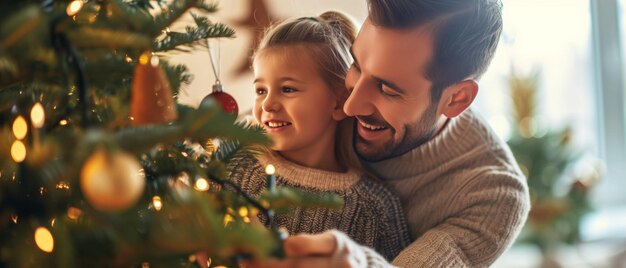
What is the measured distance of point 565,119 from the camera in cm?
282

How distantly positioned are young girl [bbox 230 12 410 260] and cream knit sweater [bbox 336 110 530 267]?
44 mm

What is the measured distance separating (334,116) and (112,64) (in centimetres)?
62

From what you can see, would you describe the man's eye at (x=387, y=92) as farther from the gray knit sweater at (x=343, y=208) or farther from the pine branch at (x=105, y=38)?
the pine branch at (x=105, y=38)

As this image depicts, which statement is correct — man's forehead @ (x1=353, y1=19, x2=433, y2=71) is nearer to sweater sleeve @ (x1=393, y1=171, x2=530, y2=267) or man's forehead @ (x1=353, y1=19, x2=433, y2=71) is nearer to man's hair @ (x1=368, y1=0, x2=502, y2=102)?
man's hair @ (x1=368, y1=0, x2=502, y2=102)

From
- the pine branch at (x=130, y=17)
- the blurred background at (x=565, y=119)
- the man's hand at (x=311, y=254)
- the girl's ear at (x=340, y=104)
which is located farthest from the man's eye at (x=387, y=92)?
the blurred background at (x=565, y=119)

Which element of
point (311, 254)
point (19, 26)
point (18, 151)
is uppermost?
point (19, 26)

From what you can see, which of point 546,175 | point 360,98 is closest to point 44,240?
point 360,98

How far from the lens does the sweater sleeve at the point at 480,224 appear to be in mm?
1029

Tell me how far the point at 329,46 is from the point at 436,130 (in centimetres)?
23

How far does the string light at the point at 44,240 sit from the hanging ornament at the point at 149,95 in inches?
4.0

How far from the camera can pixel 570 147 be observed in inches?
104

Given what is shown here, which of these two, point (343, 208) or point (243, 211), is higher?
point (243, 211)

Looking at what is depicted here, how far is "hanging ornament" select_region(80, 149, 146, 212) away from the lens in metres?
0.36

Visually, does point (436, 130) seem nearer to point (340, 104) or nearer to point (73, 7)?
point (340, 104)
